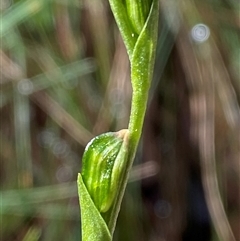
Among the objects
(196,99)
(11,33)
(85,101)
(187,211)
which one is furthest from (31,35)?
(187,211)

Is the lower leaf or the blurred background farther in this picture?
the blurred background

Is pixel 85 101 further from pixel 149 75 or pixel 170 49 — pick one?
pixel 149 75

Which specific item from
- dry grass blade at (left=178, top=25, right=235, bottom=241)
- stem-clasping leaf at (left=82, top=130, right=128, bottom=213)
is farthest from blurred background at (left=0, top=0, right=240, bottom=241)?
stem-clasping leaf at (left=82, top=130, right=128, bottom=213)

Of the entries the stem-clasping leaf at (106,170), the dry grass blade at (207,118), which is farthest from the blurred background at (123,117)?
the stem-clasping leaf at (106,170)

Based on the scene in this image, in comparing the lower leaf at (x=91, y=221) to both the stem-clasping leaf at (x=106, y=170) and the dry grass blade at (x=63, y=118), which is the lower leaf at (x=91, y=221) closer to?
the stem-clasping leaf at (x=106, y=170)

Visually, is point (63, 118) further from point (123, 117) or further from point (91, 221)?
point (91, 221)

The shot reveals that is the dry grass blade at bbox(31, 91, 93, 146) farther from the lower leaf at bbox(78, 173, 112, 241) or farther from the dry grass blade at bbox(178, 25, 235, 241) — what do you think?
the lower leaf at bbox(78, 173, 112, 241)
